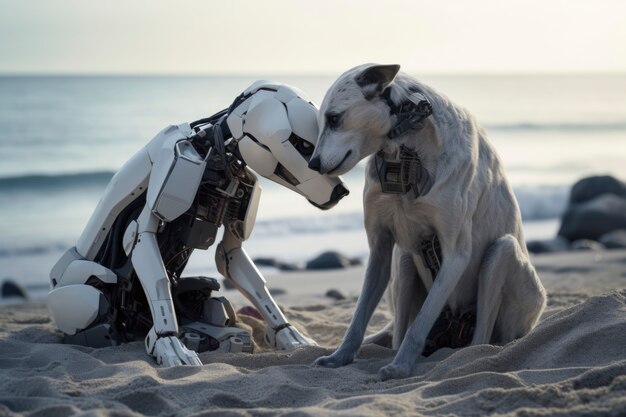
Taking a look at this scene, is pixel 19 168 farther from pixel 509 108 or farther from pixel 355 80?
pixel 509 108

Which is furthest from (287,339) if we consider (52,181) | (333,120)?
(52,181)

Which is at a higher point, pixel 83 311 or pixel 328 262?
pixel 83 311

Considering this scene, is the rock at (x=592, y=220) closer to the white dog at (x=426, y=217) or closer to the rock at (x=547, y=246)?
the rock at (x=547, y=246)

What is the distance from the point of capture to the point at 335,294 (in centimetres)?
1020

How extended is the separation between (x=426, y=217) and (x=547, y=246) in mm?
8070

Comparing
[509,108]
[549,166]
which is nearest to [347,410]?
[549,166]

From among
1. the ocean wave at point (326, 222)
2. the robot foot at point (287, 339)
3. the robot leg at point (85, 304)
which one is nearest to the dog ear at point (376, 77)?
the robot foot at point (287, 339)

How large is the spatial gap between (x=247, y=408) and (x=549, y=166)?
24053mm

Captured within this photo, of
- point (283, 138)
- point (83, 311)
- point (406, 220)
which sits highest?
point (283, 138)

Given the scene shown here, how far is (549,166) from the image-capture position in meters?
27.7

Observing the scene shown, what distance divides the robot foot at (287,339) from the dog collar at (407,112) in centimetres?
179

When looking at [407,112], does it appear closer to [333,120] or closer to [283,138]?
[333,120]

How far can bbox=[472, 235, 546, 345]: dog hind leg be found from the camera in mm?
5973

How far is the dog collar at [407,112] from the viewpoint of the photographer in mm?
5434
